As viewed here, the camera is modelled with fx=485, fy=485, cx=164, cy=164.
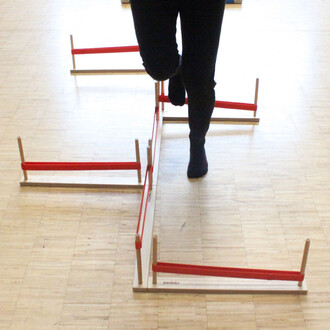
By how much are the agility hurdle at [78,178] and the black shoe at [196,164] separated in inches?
8.1

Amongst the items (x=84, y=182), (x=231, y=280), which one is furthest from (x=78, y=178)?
(x=231, y=280)

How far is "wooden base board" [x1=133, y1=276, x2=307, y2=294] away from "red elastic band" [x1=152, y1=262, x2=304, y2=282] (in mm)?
47

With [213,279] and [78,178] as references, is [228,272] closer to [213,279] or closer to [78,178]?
[213,279]

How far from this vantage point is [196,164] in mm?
1899

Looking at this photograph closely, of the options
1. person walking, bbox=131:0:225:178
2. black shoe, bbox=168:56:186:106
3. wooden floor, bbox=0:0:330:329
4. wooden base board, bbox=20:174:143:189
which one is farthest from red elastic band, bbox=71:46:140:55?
wooden base board, bbox=20:174:143:189

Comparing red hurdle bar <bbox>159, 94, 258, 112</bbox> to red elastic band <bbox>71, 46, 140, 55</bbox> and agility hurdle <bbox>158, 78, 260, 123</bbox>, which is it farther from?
red elastic band <bbox>71, 46, 140, 55</bbox>

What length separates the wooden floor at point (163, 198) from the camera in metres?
1.40

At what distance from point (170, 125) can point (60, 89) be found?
726 mm

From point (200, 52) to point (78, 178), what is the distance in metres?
0.69

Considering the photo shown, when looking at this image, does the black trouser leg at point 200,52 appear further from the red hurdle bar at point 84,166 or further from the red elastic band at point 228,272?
the red elastic band at point 228,272

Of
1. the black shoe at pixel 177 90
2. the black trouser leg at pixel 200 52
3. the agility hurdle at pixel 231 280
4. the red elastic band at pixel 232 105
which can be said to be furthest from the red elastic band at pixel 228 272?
the red elastic band at pixel 232 105

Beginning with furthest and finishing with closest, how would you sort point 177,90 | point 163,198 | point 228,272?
point 177,90 → point 163,198 → point 228,272

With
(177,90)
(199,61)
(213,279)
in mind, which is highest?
(199,61)

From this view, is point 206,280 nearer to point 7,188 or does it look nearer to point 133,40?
point 7,188
